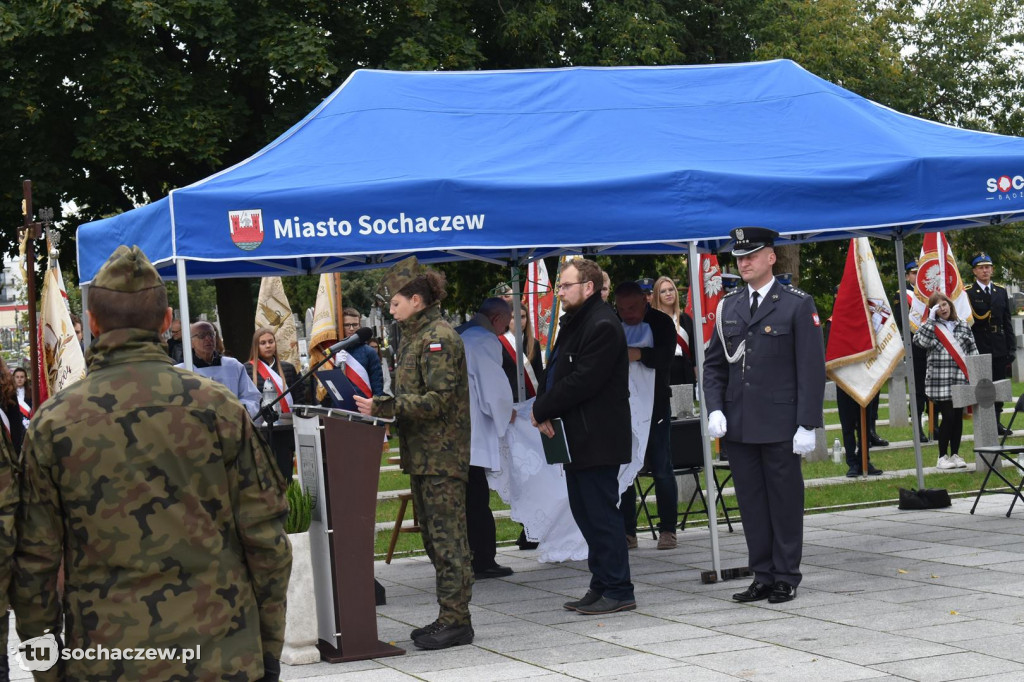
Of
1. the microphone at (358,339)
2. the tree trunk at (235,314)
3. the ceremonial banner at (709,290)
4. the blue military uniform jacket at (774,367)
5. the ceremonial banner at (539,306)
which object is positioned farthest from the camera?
the tree trunk at (235,314)

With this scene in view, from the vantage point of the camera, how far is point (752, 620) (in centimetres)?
777

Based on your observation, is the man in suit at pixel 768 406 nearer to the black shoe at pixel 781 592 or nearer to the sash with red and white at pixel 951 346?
the black shoe at pixel 781 592

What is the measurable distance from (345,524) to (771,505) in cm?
265

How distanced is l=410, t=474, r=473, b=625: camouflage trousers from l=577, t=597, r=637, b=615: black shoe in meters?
0.97

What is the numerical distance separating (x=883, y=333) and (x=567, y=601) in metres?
7.02

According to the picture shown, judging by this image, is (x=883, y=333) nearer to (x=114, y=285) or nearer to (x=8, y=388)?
(x=8, y=388)

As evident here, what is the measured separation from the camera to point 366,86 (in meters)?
9.89

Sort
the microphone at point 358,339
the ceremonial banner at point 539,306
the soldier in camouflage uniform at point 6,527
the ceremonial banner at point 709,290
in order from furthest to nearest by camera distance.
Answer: the ceremonial banner at point 709,290 < the ceremonial banner at point 539,306 < the microphone at point 358,339 < the soldier in camouflage uniform at point 6,527

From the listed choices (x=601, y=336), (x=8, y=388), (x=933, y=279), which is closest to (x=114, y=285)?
(x=601, y=336)

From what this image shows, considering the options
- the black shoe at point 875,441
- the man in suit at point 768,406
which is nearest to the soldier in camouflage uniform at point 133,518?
the man in suit at point 768,406

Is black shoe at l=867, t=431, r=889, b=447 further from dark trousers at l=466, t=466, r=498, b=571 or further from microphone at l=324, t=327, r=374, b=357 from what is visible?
microphone at l=324, t=327, r=374, b=357

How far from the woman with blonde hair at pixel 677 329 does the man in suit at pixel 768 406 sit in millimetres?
2846

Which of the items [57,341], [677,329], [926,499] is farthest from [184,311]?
[926,499]

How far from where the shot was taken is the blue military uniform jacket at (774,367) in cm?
805
